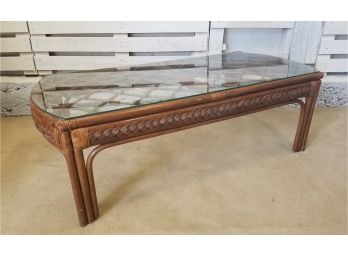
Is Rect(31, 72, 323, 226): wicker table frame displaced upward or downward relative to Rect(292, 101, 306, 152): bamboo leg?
upward

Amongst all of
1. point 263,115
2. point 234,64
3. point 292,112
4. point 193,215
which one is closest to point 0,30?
point 234,64

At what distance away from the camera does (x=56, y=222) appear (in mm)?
961

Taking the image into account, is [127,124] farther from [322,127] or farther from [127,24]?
[322,127]

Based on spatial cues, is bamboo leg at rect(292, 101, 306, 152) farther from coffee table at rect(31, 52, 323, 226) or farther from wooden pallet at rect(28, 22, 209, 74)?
wooden pallet at rect(28, 22, 209, 74)

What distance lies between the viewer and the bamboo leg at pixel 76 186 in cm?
82

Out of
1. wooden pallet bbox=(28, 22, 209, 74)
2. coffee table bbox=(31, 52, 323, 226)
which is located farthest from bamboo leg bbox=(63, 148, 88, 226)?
wooden pallet bbox=(28, 22, 209, 74)

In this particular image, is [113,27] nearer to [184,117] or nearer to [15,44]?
[15,44]

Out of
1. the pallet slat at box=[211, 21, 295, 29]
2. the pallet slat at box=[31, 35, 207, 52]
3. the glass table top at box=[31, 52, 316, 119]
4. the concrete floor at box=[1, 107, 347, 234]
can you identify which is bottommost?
the concrete floor at box=[1, 107, 347, 234]

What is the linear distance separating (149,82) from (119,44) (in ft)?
2.28

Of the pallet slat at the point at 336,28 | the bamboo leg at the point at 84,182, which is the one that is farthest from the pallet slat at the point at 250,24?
the bamboo leg at the point at 84,182

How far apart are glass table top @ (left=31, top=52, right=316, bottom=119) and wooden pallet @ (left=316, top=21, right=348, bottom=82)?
24.1 inches

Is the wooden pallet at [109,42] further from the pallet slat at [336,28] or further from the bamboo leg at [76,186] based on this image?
the bamboo leg at [76,186]

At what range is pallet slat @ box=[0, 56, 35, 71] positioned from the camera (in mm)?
1694

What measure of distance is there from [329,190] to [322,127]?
2.02ft
